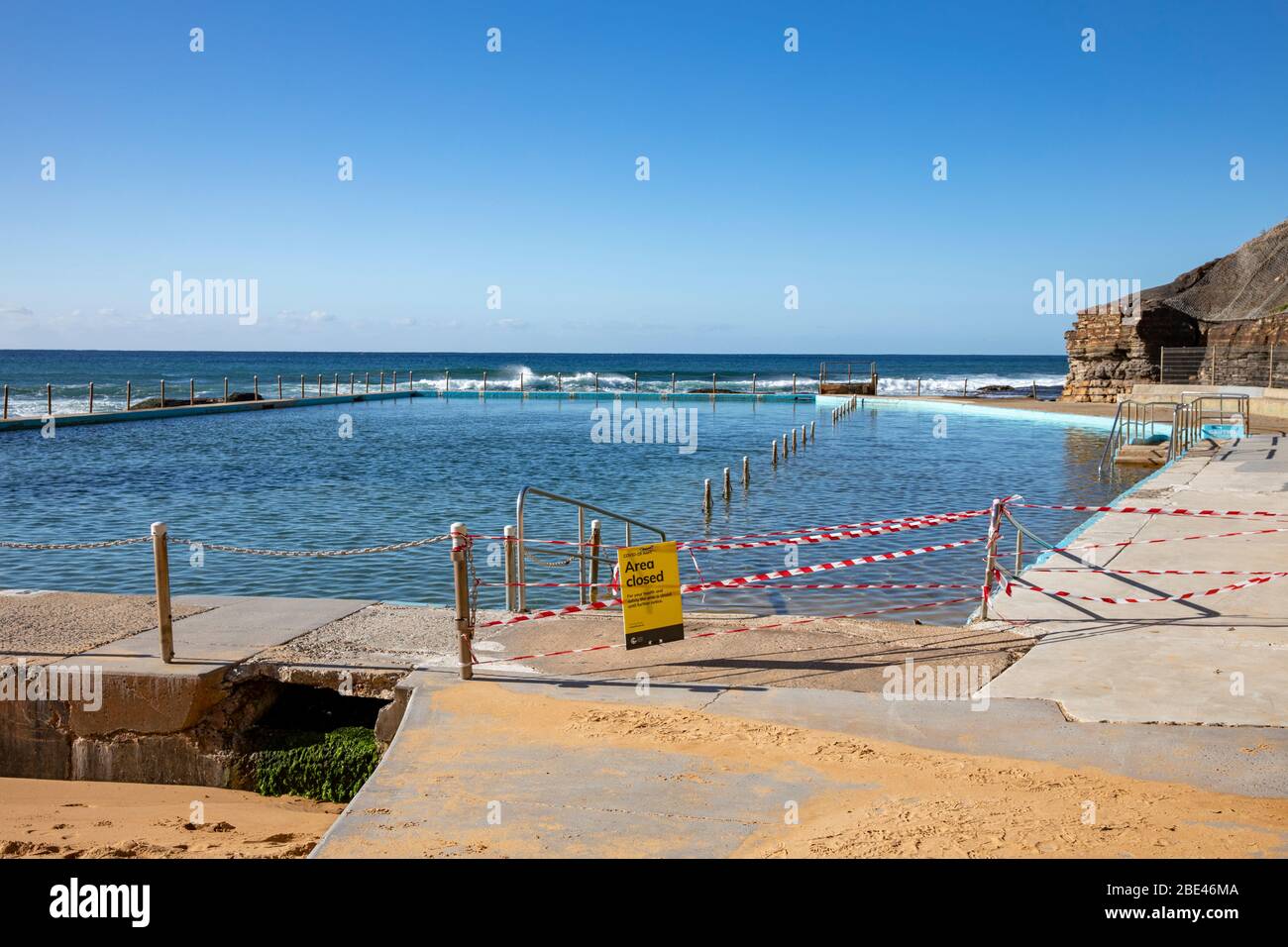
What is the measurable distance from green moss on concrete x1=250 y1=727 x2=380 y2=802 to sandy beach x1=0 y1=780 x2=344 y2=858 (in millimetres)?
111

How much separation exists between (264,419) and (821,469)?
27906 millimetres

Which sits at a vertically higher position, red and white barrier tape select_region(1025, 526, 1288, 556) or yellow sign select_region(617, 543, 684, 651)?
yellow sign select_region(617, 543, 684, 651)

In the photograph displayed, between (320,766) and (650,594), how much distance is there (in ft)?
9.18

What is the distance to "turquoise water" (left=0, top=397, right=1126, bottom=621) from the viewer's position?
1473 centimetres

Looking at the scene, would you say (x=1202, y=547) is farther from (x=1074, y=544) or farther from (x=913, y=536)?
(x=913, y=536)

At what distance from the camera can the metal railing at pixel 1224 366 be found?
3756cm

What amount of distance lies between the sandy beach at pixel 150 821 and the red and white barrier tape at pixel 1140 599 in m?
6.99

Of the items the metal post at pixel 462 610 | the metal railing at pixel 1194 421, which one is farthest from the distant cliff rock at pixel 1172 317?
the metal post at pixel 462 610

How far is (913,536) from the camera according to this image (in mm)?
18172

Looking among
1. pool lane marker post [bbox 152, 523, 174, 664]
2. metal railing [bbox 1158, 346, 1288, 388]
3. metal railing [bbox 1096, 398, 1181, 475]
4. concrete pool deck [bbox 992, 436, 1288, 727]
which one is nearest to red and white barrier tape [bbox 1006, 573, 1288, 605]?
concrete pool deck [bbox 992, 436, 1288, 727]
